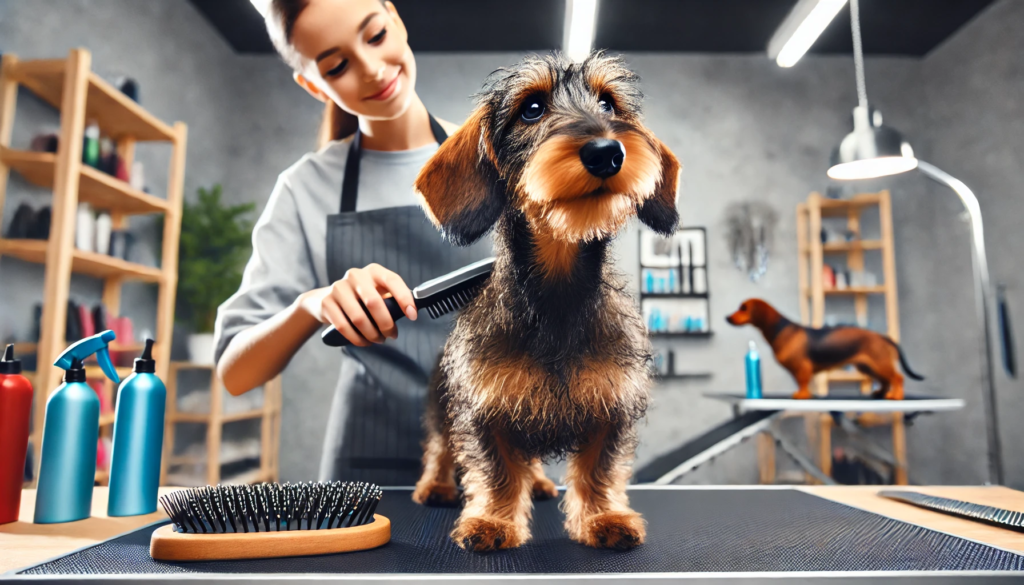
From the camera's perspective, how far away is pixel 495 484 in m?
0.79

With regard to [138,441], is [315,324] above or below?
above

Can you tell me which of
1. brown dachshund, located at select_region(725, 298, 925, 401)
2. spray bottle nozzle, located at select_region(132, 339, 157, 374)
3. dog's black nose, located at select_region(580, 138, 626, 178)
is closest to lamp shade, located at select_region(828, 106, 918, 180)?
brown dachshund, located at select_region(725, 298, 925, 401)

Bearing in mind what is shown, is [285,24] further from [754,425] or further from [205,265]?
[205,265]

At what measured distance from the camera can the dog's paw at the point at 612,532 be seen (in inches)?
29.0

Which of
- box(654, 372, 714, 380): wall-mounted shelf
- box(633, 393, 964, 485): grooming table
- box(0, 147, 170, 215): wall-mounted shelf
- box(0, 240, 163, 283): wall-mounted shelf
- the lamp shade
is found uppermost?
the lamp shade

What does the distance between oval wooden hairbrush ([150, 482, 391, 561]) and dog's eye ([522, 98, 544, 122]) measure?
0.58 metres

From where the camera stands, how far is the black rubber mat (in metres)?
0.65

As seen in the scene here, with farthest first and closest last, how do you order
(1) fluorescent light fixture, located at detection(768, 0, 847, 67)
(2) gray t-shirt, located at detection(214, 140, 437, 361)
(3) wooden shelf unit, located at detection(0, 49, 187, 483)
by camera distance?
(1) fluorescent light fixture, located at detection(768, 0, 847, 67), (3) wooden shelf unit, located at detection(0, 49, 187, 483), (2) gray t-shirt, located at detection(214, 140, 437, 361)

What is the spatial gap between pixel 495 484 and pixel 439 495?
296mm

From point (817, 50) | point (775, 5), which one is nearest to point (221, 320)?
point (775, 5)

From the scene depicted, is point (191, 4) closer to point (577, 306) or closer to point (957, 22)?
point (577, 306)

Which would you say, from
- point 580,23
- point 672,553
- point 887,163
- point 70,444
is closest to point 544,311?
point 672,553

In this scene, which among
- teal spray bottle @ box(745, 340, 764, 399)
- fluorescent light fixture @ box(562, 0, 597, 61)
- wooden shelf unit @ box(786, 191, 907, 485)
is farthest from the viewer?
wooden shelf unit @ box(786, 191, 907, 485)

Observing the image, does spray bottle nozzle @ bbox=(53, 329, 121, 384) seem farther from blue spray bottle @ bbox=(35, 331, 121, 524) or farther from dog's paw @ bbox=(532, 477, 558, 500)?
dog's paw @ bbox=(532, 477, 558, 500)
